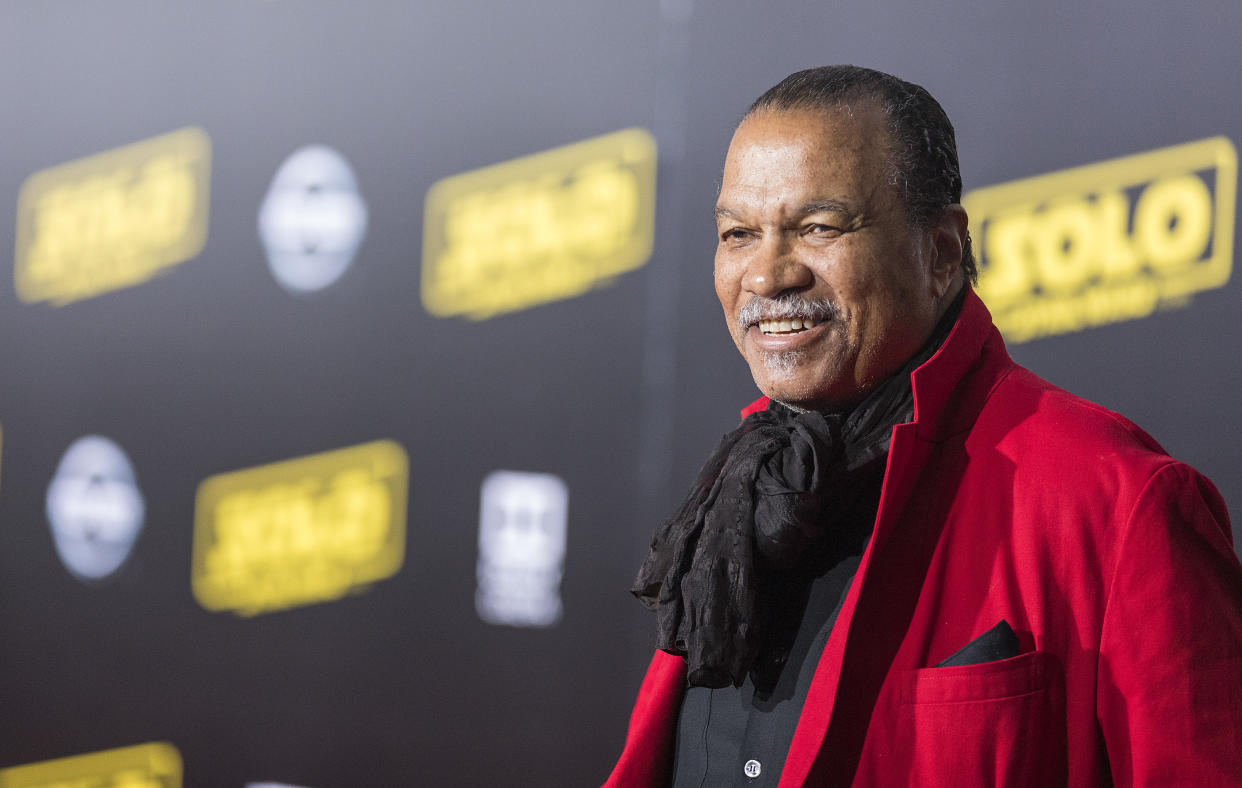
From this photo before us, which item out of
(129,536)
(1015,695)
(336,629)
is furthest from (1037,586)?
(129,536)

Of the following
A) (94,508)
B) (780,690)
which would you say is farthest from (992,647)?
(94,508)

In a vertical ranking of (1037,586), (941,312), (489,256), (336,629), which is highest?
(489,256)

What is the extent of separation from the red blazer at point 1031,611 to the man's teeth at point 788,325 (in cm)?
11

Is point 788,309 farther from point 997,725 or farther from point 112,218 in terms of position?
point 112,218

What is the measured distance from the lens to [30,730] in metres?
2.74

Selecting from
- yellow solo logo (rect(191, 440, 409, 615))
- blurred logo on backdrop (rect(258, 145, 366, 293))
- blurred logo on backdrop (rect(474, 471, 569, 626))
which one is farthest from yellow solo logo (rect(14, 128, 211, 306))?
blurred logo on backdrop (rect(474, 471, 569, 626))

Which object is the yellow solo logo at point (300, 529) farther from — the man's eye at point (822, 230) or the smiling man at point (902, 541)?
the man's eye at point (822, 230)

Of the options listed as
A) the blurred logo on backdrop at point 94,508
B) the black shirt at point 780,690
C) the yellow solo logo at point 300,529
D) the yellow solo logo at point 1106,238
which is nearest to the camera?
the black shirt at point 780,690

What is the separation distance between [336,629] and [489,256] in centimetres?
91

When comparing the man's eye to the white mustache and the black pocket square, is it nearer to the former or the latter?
the white mustache

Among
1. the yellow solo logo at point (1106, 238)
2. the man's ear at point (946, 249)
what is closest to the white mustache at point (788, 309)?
the man's ear at point (946, 249)

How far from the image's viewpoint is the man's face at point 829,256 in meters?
0.99

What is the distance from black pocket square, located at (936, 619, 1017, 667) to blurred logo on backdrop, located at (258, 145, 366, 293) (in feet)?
6.71

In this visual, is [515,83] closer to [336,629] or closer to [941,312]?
[336,629]
